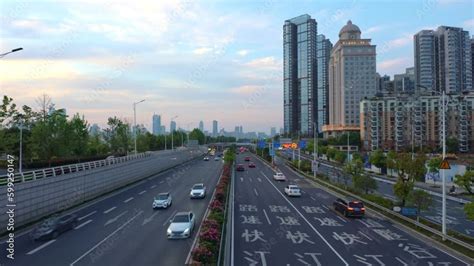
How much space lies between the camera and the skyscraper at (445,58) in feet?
465

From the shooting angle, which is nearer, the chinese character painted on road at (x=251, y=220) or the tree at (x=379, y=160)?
the chinese character painted on road at (x=251, y=220)

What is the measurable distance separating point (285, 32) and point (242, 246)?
179437mm

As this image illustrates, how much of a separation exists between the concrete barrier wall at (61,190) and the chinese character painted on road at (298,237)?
16.3m

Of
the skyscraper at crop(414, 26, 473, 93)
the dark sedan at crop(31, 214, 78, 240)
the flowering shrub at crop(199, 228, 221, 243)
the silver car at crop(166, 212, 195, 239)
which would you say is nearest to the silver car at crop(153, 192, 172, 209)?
the dark sedan at crop(31, 214, 78, 240)

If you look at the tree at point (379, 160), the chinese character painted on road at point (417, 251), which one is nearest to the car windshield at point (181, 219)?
the chinese character painted on road at point (417, 251)

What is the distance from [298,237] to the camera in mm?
24094

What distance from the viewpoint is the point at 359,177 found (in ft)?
135

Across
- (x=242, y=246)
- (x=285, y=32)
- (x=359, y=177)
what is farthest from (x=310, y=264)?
(x=285, y=32)

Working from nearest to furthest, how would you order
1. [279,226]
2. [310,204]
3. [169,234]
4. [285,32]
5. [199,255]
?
[199,255] < [169,234] < [279,226] < [310,204] < [285,32]

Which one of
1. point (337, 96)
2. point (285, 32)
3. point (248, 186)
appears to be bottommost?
point (248, 186)

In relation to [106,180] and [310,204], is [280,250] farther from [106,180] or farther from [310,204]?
[106,180]

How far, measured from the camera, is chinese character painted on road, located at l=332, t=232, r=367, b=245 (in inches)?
907

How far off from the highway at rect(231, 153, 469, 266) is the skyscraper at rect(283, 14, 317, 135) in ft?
517

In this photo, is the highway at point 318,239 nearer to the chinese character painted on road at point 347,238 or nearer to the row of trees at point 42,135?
the chinese character painted on road at point 347,238
